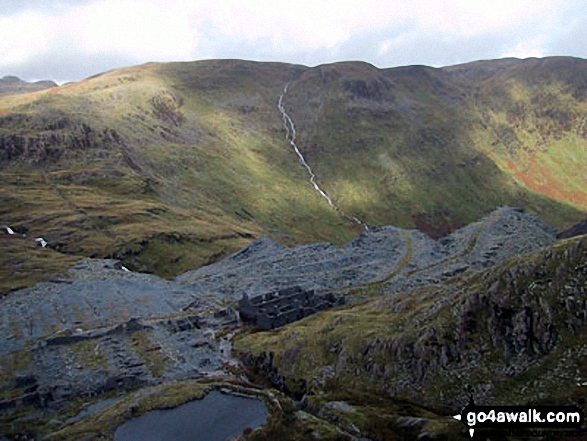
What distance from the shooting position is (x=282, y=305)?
88812 mm

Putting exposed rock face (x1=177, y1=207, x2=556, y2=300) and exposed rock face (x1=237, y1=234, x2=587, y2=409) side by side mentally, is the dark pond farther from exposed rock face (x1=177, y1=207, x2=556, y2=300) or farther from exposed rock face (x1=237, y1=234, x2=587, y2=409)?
exposed rock face (x1=177, y1=207, x2=556, y2=300)

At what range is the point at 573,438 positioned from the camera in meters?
39.1

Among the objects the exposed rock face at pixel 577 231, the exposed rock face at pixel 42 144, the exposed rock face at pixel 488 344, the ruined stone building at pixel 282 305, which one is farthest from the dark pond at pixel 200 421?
the exposed rock face at pixel 42 144

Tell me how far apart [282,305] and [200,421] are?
3853 centimetres

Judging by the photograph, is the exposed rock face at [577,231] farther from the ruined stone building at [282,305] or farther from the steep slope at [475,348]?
the steep slope at [475,348]

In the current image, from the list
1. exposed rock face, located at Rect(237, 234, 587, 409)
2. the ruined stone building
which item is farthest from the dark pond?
the ruined stone building

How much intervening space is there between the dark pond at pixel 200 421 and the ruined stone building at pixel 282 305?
2873cm

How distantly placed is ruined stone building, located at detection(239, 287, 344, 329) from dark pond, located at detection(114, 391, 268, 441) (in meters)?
28.7

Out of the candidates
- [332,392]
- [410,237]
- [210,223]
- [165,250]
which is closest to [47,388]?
[332,392]

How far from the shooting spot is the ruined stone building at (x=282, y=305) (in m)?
84.2

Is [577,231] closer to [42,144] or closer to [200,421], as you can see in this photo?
[200,421]

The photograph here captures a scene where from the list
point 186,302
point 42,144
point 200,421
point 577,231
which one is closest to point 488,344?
point 200,421

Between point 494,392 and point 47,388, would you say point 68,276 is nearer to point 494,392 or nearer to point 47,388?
Answer: point 47,388

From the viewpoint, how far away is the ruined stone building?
276 feet
